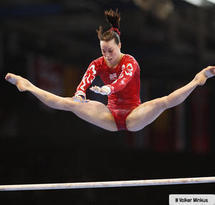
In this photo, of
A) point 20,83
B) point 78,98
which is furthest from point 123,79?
point 20,83

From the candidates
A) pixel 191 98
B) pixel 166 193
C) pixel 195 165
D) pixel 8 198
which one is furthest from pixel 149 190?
pixel 191 98

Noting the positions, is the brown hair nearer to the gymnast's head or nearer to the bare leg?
the gymnast's head

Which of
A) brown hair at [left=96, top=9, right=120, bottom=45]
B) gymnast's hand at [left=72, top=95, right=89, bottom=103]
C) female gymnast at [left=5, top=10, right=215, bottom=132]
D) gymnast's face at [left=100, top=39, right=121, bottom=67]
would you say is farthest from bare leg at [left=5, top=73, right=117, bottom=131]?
brown hair at [left=96, top=9, right=120, bottom=45]

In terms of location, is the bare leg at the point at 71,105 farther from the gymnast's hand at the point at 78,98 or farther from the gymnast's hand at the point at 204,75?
the gymnast's hand at the point at 204,75

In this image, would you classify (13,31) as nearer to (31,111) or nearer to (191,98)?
(31,111)

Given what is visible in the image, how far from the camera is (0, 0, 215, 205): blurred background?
11.1m

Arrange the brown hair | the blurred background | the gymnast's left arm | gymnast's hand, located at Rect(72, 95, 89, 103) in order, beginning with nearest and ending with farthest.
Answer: the gymnast's left arm, gymnast's hand, located at Rect(72, 95, 89, 103), the brown hair, the blurred background

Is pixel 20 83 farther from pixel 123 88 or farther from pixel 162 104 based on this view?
pixel 162 104

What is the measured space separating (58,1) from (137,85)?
672cm

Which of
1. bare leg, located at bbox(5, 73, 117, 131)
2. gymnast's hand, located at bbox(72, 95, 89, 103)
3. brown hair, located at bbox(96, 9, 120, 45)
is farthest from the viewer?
bare leg, located at bbox(5, 73, 117, 131)

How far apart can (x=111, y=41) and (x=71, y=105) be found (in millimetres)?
844

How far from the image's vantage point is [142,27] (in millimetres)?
13016

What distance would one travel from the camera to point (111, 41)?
5.41 m

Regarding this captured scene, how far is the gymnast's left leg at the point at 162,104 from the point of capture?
5.43 m
